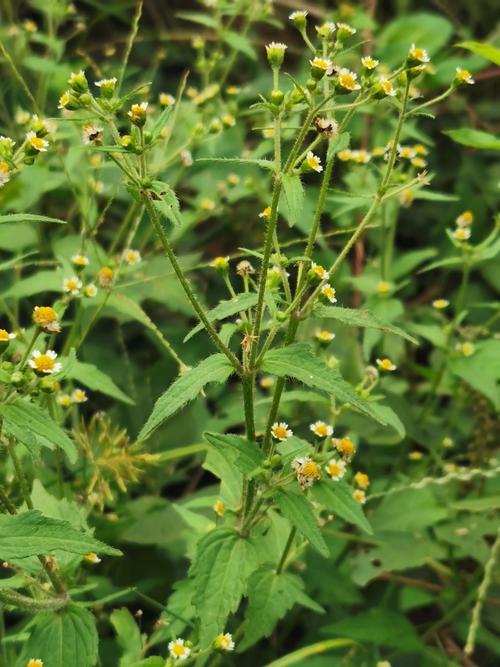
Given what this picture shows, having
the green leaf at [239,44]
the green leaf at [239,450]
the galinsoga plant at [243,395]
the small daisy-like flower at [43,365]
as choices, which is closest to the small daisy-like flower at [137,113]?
the galinsoga plant at [243,395]

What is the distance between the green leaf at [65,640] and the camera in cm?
156

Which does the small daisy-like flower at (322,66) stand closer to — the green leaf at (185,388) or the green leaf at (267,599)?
the green leaf at (185,388)

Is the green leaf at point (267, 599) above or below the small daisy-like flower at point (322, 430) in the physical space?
below

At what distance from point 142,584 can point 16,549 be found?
3.61 ft

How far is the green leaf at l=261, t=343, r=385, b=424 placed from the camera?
1.44 meters

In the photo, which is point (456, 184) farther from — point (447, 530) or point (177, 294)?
point (447, 530)

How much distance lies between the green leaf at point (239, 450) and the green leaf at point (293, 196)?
436mm

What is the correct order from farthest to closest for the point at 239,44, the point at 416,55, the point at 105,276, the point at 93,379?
the point at 239,44, the point at 105,276, the point at 93,379, the point at 416,55

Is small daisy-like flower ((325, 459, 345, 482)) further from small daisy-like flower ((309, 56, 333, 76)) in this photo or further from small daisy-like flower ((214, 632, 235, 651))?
small daisy-like flower ((309, 56, 333, 76))

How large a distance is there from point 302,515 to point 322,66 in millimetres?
799

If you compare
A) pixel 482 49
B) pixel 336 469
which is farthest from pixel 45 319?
pixel 482 49

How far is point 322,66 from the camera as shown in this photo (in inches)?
56.5

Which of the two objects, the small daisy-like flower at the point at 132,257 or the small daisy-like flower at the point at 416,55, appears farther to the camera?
the small daisy-like flower at the point at 132,257

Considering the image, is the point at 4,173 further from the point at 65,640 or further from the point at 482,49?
the point at 482,49
